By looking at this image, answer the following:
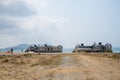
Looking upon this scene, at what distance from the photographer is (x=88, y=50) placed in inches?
3474

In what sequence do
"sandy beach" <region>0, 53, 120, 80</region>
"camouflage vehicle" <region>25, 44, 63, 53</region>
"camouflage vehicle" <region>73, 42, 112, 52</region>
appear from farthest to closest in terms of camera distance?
"camouflage vehicle" <region>25, 44, 63, 53</region>, "camouflage vehicle" <region>73, 42, 112, 52</region>, "sandy beach" <region>0, 53, 120, 80</region>

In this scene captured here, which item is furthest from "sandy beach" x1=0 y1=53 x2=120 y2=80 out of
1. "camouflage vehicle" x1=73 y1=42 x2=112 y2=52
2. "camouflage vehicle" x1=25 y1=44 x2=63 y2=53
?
"camouflage vehicle" x1=25 y1=44 x2=63 y2=53

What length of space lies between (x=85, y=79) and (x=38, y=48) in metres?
67.9

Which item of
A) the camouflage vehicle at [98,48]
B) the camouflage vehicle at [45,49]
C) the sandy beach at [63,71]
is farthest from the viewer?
the camouflage vehicle at [45,49]

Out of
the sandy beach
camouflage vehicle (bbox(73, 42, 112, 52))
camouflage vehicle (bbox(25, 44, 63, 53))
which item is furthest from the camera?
camouflage vehicle (bbox(25, 44, 63, 53))

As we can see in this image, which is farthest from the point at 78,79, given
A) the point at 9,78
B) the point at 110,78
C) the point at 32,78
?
the point at 9,78

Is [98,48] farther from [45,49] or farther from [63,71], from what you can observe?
[63,71]

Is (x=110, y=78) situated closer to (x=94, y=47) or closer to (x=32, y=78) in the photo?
(x=32, y=78)

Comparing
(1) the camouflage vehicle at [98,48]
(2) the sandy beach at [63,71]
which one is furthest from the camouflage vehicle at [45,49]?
(2) the sandy beach at [63,71]

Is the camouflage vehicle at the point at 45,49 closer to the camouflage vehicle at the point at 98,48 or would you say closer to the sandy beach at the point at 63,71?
the camouflage vehicle at the point at 98,48

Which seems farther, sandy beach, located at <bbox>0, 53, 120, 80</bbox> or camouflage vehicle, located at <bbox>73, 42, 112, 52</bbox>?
camouflage vehicle, located at <bbox>73, 42, 112, 52</bbox>

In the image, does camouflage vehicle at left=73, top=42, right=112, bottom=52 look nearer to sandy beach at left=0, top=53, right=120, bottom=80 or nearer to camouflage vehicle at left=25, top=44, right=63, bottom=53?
camouflage vehicle at left=25, top=44, right=63, bottom=53

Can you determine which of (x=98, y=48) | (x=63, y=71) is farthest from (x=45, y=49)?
(x=63, y=71)

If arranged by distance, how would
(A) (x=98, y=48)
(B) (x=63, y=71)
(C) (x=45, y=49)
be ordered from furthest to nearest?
(C) (x=45, y=49) < (A) (x=98, y=48) < (B) (x=63, y=71)
